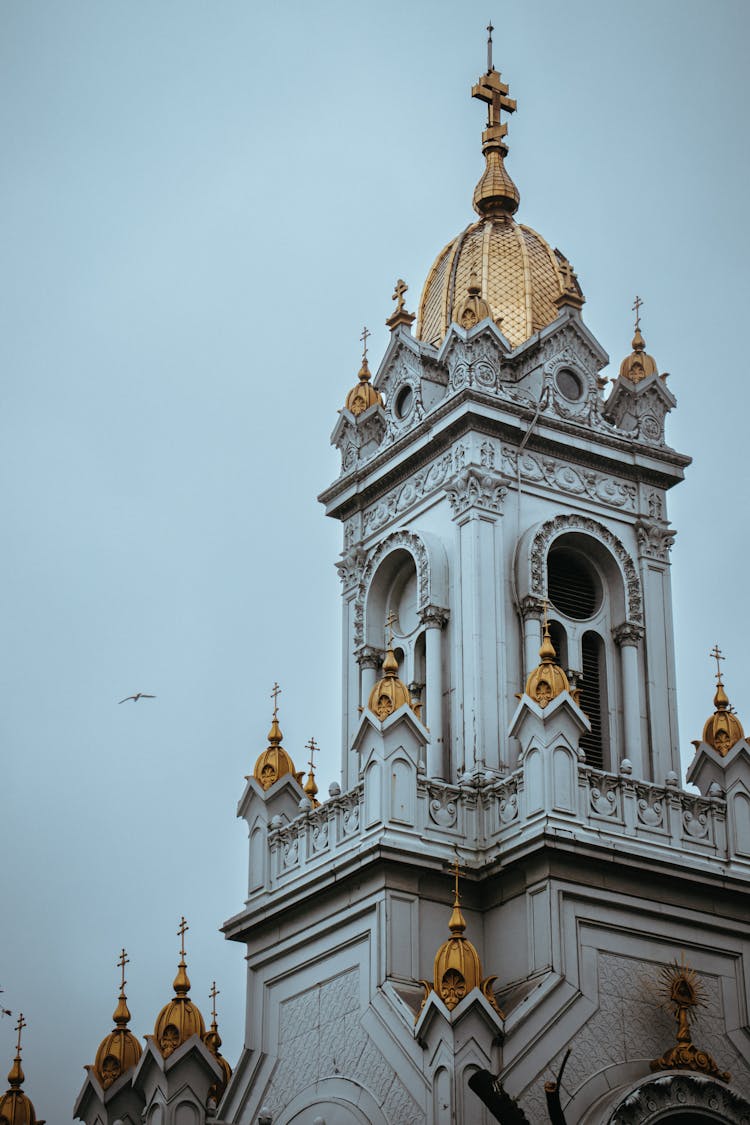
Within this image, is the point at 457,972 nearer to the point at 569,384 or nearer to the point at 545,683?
the point at 545,683

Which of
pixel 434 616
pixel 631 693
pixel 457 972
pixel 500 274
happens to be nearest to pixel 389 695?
pixel 434 616

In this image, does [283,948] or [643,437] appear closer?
[283,948]

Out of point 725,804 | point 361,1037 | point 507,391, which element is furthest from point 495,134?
point 361,1037

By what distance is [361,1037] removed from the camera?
118 feet

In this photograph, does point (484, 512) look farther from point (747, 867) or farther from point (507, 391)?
point (747, 867)

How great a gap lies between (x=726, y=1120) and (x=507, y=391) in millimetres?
14594

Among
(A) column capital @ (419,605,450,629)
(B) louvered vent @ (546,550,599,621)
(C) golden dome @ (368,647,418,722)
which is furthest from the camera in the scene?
(B) louvered vent @ (546,550,599,621)

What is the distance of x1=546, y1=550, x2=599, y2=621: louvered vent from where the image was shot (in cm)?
4166

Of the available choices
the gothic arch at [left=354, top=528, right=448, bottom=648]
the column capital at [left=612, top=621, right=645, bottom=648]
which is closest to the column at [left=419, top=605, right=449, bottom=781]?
the gothic arch at [left=354, top=528, right=448, bottom=648]

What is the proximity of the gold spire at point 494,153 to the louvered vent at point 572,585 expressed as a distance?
8.72 metres

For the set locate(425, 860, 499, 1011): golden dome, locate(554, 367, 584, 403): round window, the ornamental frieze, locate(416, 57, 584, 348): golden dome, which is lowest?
locate(425, 860, 499, 1011): golden dome

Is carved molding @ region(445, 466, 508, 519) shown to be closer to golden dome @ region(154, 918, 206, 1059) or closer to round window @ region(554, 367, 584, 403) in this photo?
round window @ region(554, 367, 584, 403)

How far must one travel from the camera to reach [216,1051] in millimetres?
41812

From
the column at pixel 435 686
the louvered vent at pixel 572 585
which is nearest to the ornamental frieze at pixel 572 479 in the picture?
the louvered vent at pixel 572 585
